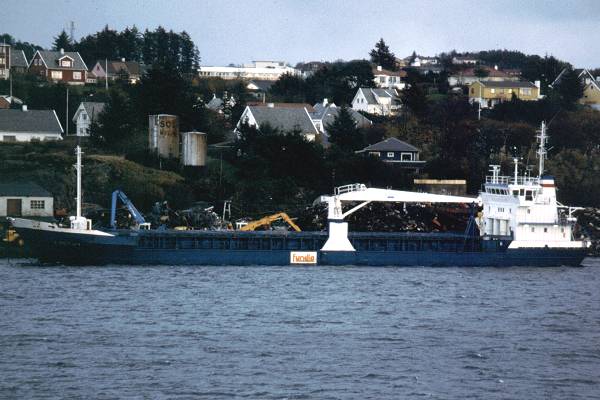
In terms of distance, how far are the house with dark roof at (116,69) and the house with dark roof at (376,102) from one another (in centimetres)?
2372

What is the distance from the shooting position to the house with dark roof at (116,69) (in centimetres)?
12200

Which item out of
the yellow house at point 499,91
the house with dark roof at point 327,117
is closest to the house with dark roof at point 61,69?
the house with dark roof at point 327,117

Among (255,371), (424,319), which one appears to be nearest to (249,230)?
(424,319)

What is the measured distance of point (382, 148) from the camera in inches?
3420

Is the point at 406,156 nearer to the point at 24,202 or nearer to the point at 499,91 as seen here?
the point at 24,202

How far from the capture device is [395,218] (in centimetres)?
6962

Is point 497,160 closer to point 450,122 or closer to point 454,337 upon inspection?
point 450,122

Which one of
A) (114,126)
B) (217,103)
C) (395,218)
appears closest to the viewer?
(395,218)

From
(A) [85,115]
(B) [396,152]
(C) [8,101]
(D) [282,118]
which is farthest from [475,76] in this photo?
(C) [8,101]

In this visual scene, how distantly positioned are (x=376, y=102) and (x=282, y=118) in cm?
2158

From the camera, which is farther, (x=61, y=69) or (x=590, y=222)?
(x=61, y=69)

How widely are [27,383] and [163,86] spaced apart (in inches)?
2226

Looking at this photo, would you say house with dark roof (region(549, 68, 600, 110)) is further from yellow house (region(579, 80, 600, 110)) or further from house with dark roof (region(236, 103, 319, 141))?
house with dark roof (region(236, 103, 319, 141))

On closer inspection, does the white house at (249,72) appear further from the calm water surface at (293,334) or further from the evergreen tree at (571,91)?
the calm water surface at (293,334)
